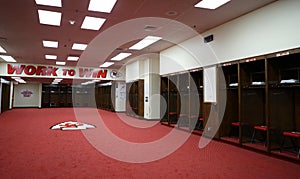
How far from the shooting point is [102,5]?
18.4 feet

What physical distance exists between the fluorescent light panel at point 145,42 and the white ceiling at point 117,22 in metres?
0.31

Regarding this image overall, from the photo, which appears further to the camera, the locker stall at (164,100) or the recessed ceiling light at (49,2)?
the locker stall at (164,100)

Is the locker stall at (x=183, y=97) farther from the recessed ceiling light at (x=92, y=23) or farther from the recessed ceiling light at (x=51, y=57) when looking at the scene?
the recessed ceiling light at (x=51, y=57)

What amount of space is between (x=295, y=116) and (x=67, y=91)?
25167 millimetres

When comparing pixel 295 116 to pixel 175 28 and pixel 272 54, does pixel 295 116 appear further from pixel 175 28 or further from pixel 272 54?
pixel 175 28

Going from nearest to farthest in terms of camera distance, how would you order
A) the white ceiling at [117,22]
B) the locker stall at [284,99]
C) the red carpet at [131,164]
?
the red carpet at [131,164] < the locker stall at [284,99] < the white ceiling at [117,22]

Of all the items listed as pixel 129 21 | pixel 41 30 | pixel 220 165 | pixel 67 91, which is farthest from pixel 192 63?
pixel 67 91

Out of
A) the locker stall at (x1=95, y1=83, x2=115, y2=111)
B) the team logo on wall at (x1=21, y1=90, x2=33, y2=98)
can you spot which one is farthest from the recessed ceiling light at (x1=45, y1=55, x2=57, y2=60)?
the team logo on wall at (x1=21, y1=90, x2=33, y2=98)

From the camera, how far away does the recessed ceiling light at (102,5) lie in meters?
5.38

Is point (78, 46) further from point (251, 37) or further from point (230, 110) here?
point (251, 37)

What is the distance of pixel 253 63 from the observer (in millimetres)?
6246

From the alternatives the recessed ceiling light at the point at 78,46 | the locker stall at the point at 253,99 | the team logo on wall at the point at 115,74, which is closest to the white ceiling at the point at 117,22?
the recessed ceiling light at the point at 78,46

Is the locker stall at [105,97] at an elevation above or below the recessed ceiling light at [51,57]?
below

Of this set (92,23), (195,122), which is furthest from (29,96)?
(195,122)
